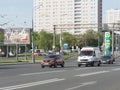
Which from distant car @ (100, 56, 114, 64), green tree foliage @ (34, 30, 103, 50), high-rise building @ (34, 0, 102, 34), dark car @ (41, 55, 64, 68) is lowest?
distant car @ (100, 56, 114, 64)

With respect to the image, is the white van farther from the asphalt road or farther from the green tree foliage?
the green tree foliage

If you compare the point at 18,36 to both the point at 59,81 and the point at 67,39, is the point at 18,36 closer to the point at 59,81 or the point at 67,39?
the point at 59,81

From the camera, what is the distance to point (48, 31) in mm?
171125

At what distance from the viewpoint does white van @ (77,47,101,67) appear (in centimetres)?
A: 5303

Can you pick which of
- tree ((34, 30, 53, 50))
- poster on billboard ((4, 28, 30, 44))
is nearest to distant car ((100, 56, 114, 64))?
poster on billboard ((4, 28, 30, 44))

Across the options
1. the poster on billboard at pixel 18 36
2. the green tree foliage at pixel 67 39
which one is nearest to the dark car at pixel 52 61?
the poster on billboard at pixel 18 36

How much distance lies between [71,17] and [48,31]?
514 inches

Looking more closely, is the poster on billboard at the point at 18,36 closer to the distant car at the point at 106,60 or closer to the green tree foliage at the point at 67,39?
the distant car at the point at 106,60

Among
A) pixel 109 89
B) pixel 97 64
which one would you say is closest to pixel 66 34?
pixel 97 64

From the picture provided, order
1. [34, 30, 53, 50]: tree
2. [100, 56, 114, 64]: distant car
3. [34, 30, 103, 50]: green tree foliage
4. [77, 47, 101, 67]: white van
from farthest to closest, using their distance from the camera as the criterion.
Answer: [34, 30, 103, 50]: green tree foliage → [34, 30, 53, 50]: tree → [100, 56, 114, 64]: distant car → [77, 47, 101, 67]: white van

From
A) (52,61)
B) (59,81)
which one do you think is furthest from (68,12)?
(59,81)

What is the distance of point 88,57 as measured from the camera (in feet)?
174

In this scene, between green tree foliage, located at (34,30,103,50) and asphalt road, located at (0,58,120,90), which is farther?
green tree foliage, located at (34,30,103,50)

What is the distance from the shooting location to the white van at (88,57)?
53.0 m
